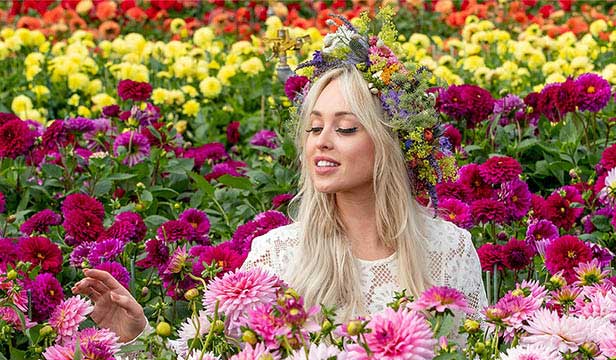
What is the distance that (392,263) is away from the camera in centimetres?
270

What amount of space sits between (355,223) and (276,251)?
0.19 metres

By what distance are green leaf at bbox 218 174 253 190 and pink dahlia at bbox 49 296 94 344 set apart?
170cm

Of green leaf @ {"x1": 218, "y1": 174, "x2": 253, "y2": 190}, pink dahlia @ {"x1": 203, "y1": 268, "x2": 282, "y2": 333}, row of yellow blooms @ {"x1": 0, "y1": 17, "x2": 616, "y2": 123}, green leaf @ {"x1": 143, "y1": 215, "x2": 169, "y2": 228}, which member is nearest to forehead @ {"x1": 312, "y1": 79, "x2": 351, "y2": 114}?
pink dahlia @ {"x1": 203, "y1": 268, "x2": 282, "y2": 333}

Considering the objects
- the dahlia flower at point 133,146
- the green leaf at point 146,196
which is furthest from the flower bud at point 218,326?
the dahlia flower at point 133,146

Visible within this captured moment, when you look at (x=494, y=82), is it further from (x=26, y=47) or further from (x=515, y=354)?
(x=515, y=354)

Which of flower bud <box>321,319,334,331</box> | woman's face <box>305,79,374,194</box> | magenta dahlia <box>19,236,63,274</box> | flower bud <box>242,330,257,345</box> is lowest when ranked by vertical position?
magenta dahlia <box>19,236,63,274</box>

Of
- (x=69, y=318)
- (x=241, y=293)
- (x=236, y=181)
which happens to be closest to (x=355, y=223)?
Answer: (x=69, y=318)

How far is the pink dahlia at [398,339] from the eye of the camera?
61.7 inches

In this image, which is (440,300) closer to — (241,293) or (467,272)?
(241,293)

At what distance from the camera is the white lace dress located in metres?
2.69

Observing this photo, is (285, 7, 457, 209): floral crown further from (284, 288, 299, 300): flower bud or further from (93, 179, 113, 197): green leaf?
(93, 179, 113, 197): green leaf

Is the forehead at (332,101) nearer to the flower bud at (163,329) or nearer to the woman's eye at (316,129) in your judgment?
the woman's eye at (316,129)

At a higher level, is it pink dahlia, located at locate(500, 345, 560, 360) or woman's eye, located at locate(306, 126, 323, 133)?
pink dahlia, located at locate(500, 345, 560, 360)

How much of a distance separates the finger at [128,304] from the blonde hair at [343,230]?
1.13 ft
